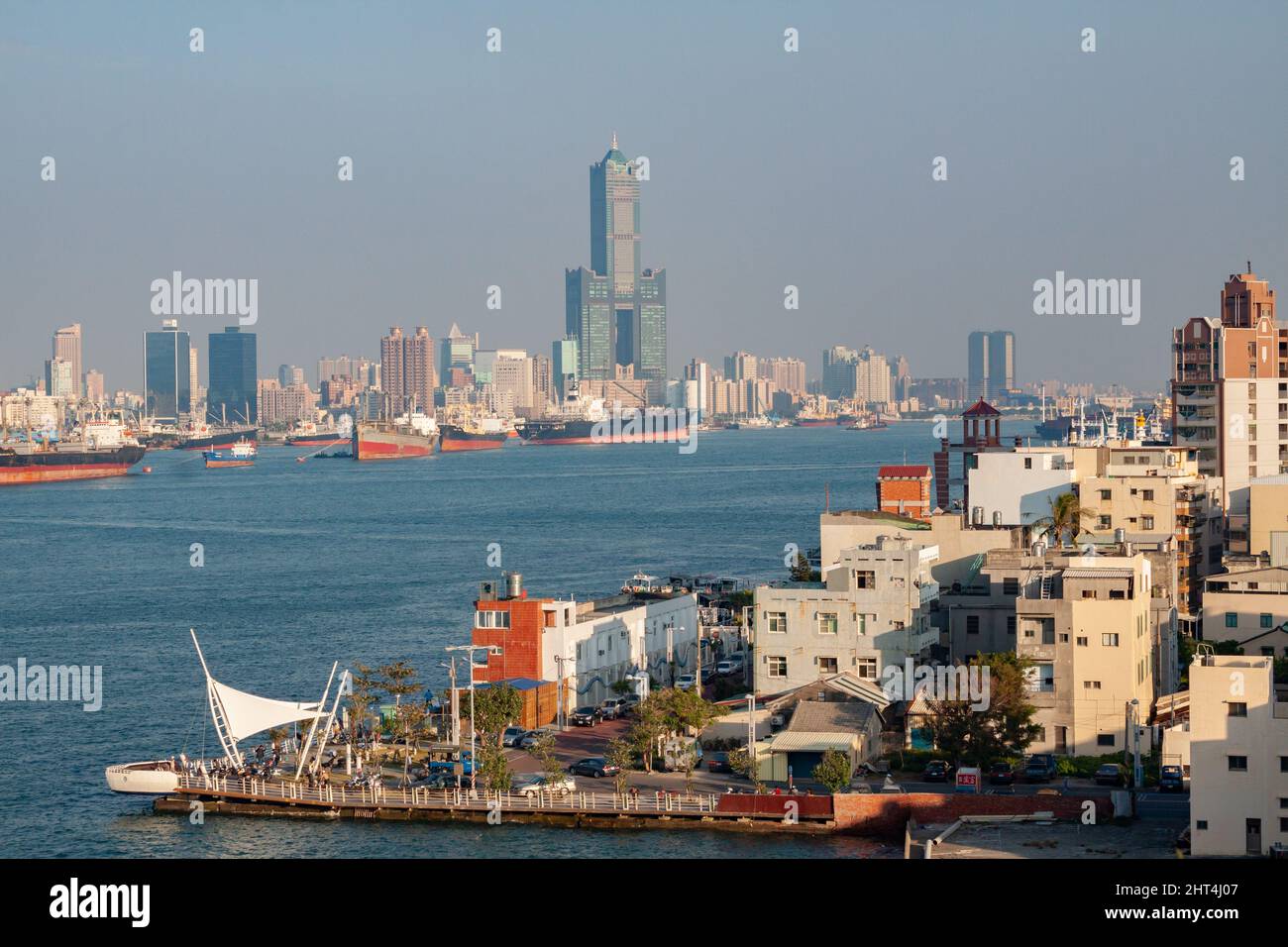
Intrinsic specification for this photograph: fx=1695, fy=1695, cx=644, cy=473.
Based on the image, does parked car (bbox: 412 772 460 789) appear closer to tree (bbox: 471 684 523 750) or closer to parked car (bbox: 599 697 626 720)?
tree (bbox: 471 684 523 750)

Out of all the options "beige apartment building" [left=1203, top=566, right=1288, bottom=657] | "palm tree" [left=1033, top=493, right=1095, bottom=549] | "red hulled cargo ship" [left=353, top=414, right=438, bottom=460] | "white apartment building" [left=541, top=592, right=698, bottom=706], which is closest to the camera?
"white apartment building" [left=541, top=592, right=698, bottom=706]

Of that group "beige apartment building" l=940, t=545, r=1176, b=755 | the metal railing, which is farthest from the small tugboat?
"beige apartment building" l=940, t=545, r=1176, b=755

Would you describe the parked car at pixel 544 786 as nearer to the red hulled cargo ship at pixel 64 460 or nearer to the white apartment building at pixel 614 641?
the white apartment building at pixel 614 641

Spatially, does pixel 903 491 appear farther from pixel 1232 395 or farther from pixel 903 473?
pixel 1232 395

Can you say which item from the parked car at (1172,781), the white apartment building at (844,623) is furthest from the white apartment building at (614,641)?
the parked car at (1172,781)
